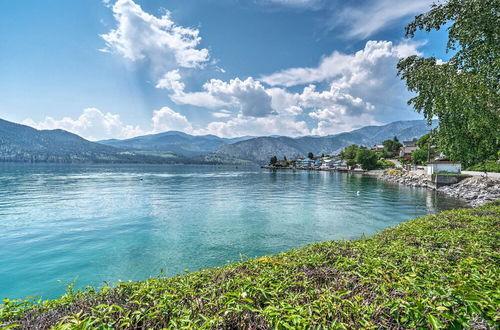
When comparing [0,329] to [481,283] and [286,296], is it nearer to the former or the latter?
[286,296]

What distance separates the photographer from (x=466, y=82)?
11070 mm

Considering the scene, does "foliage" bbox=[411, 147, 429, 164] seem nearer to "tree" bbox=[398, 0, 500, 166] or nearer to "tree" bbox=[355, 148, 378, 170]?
"tree" bbox=[355, 148, 378, 170]

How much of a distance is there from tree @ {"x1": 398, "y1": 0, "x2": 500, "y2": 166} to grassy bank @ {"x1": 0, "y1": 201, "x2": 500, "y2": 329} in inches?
334

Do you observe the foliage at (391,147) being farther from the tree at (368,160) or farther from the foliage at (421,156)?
the foliage at (421,156)

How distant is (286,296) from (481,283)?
3223 millimetres

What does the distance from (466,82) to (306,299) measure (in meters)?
13.1

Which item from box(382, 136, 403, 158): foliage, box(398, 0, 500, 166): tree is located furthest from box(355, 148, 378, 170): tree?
box(398, 0, 500, 166): tree

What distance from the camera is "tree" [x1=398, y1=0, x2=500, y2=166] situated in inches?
414

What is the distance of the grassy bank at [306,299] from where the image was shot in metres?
3.14

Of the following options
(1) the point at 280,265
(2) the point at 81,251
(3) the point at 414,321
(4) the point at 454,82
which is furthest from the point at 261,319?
(2) the point at 81,251

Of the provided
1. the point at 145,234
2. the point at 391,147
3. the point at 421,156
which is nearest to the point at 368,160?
the point at 421,156

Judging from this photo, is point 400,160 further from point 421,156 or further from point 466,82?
point 466,82

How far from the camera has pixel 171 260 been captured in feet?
A: 48.7

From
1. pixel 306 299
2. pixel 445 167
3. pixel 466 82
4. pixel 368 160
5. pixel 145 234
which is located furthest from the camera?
pixel 368 160
